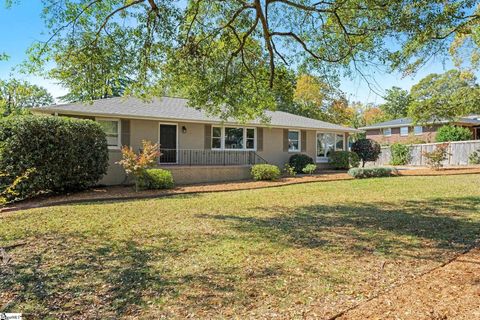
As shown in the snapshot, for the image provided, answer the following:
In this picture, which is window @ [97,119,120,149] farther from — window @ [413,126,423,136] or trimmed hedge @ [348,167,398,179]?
window @ [413,126,423,136]

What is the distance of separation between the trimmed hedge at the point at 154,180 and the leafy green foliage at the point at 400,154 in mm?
19058

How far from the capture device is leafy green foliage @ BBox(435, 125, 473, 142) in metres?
24.0

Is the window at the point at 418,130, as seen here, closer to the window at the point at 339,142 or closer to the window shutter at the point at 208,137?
the window at the point at 339,142

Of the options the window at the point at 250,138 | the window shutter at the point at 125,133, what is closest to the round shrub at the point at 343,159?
the window at the point at 250,138

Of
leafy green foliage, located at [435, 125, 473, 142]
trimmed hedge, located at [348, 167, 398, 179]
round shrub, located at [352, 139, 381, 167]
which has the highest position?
leafy green foliage, located at [435, 125, 473, 142]

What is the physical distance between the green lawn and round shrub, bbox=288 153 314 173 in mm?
9067

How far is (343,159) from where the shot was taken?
19594 mm

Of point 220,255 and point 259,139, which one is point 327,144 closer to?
point 259,139

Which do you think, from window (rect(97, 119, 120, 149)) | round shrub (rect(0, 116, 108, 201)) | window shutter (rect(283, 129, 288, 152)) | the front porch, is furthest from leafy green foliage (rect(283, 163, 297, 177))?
round shrub (rect(0, 116, 108, 201))

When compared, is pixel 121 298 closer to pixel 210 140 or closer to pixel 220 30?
pixel 220 30

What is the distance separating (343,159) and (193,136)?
367 inches

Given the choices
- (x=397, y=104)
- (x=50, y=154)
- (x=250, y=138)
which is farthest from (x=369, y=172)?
(x=397, y=104)

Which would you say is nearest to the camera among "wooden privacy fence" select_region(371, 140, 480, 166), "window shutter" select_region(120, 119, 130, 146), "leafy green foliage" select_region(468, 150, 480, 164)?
"window shutter" select_region(120, 119, 130, 146)

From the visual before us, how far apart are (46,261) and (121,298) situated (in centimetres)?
183
